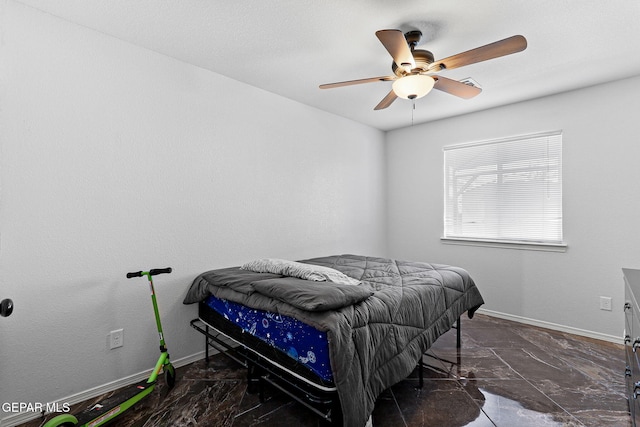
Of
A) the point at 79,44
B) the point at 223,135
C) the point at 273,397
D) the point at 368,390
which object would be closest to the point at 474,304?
the point at 368,390

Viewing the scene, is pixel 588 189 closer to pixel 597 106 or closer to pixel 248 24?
pixel 597 106

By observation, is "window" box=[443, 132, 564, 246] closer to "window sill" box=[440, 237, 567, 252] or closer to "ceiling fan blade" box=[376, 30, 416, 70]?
"window sill" box=[440, 237, 567, 252]

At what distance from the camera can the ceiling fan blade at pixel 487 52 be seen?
1.70m

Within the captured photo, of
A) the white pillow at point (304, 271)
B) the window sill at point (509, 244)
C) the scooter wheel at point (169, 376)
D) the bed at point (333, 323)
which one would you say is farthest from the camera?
the window sill at point (509, 244)

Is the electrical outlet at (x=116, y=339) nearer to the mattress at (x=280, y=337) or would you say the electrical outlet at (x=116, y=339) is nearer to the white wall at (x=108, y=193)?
the white wall at (x=108, y=193)

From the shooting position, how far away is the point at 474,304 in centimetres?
280

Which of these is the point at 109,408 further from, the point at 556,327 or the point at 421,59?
the point at 556,327

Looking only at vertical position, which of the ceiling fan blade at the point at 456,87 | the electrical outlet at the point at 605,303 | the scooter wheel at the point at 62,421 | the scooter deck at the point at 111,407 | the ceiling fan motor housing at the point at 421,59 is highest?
the ceiling fan motor housing at the point at 421,59

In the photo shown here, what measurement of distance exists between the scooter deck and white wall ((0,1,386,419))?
0.40m

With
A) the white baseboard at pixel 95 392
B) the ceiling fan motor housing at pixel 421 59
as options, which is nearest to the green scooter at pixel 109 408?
the white baseboard at pixel 95 392

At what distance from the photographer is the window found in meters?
3.39

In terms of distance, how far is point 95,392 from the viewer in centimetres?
209

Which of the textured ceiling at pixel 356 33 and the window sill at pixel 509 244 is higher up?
the textured ceiling at pixel 356 33

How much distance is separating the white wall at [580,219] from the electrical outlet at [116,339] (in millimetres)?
3589
